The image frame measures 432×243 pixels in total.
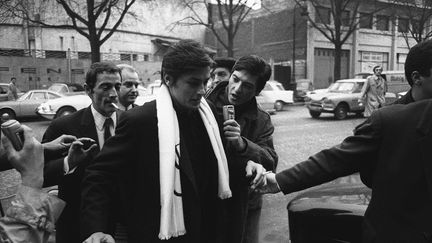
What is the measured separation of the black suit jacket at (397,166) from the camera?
1.73m

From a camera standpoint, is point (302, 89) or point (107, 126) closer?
point (107, 126)

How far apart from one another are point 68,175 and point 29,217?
3.18 ft

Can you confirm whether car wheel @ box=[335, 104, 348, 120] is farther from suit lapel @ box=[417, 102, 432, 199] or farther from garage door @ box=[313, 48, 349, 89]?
garage door @ box=[313, 48, 349, 89]

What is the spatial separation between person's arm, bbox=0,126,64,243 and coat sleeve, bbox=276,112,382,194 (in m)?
1.18

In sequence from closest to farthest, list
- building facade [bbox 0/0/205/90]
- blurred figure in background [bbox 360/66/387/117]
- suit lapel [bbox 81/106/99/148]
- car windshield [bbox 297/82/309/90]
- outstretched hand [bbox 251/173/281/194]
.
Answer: outstretched hand [bbox 251/173/281/194] < suit lapel [bbox 81/106/99/148] < blurred figure in background [bbox 360/66/387/117] < car windshield [bbox 297/82/309/90] < building facade [bbox 0/0/205/90]

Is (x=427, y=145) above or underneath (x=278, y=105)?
above

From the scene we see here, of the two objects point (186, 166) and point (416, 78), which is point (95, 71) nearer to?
point (186, 166)

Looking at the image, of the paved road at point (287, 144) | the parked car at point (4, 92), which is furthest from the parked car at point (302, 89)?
the parked car at point (4, 92)

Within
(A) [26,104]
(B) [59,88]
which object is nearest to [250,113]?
(A) [26,104]

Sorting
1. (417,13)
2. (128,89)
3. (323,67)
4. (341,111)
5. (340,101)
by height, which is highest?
(417,13)

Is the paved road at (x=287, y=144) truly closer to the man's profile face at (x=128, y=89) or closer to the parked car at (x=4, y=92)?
the parked car at (x=4, y=92)

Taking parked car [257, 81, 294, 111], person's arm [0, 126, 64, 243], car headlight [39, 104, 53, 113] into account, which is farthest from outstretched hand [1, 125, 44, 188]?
parked car [257, 81, 294, 111]

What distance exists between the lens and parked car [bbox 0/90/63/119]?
604 inches

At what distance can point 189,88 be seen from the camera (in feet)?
6.75
